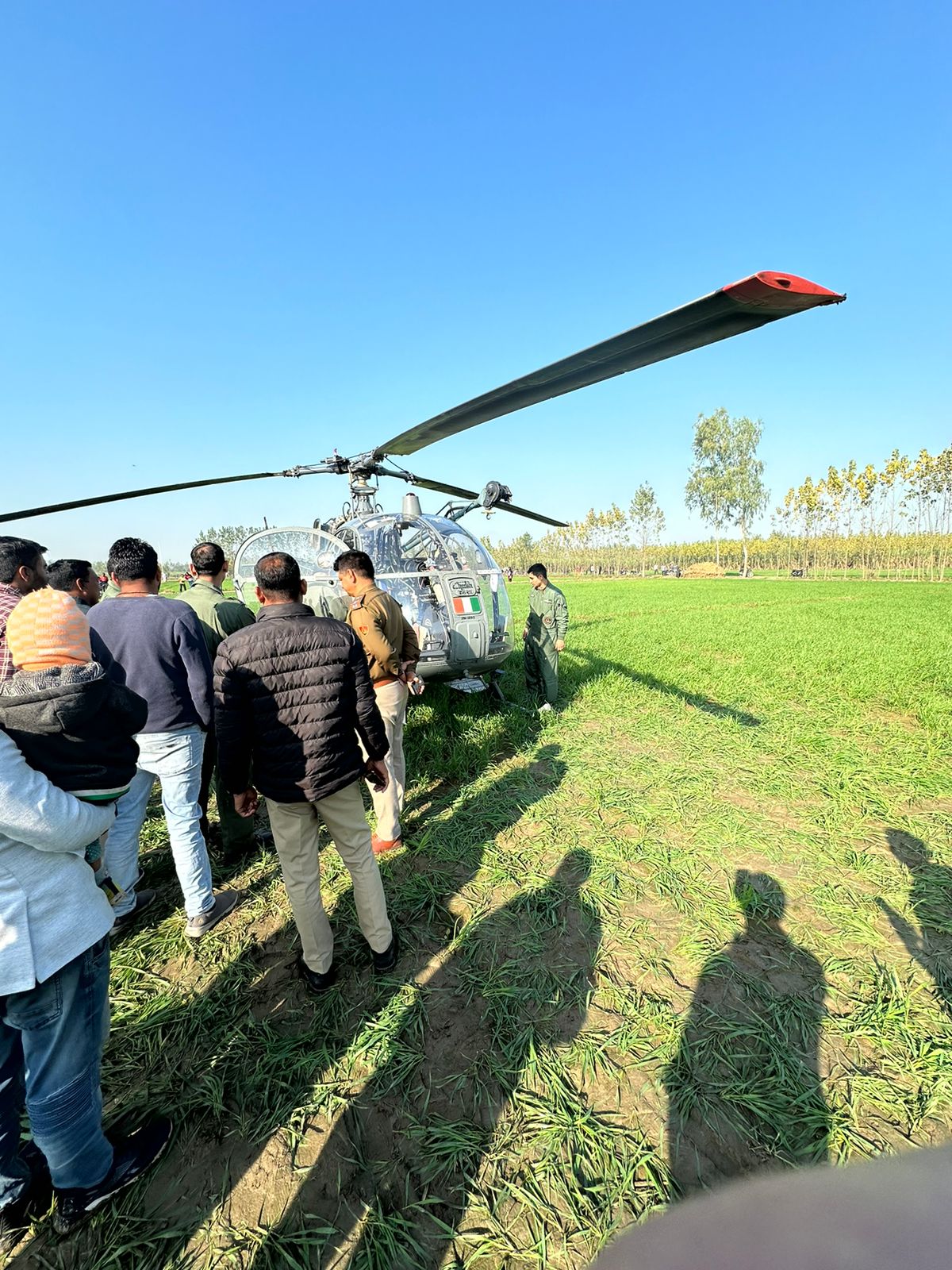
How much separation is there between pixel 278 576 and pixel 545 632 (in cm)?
503

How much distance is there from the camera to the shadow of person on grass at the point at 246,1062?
1.86 meters

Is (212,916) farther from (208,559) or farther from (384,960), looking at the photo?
(208,559)

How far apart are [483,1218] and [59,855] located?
1.88 metres

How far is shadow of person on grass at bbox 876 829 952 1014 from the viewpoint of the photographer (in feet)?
9.35

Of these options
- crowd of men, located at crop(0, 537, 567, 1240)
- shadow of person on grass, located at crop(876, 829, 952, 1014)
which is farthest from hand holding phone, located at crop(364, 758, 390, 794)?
shadow of person on grass, located at crop(876, 829, 952, 1014)

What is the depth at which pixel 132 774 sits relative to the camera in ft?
5.73

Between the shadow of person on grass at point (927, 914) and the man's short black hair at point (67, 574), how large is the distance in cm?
539

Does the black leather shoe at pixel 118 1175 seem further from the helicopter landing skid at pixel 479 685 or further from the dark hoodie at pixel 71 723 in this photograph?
the helicopter landing skid at pixel 479 685

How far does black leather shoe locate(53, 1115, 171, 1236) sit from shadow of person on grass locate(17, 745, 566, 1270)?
5cm

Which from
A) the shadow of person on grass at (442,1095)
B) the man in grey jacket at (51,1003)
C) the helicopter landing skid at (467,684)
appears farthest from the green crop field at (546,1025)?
the helicopter landing skid at (467,684)

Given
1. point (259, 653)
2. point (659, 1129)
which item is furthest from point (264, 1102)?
point (259, 653)

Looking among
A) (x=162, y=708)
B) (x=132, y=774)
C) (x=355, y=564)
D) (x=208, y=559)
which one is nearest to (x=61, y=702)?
(x=132, y=774)

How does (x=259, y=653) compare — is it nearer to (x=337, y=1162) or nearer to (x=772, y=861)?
(x=337, y=1162)

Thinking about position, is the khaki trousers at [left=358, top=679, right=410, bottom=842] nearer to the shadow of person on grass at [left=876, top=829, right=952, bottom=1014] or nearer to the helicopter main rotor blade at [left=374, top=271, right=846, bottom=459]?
the helicopter main rotor blade at [left=374, top=271, right=846, bottom=459]
